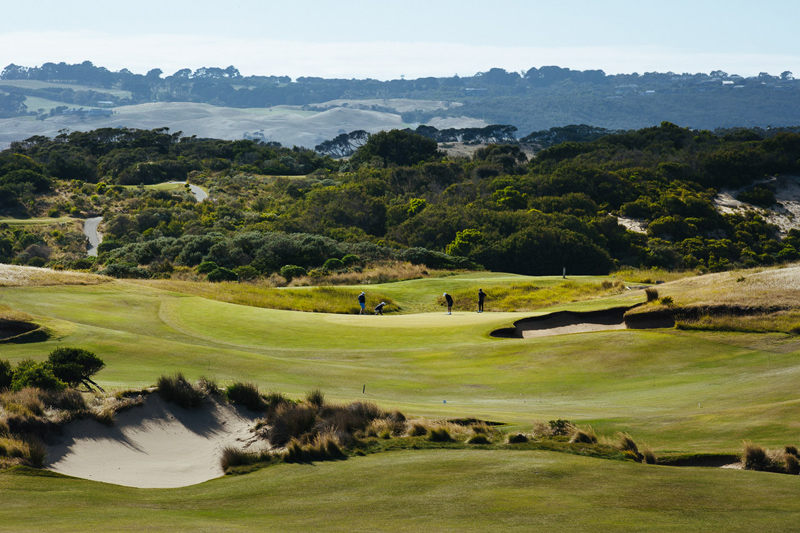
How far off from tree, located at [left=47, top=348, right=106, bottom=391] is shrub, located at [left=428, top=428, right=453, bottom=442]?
22.6 ft

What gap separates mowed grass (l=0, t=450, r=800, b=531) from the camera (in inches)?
324

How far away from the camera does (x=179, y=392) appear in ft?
47.5

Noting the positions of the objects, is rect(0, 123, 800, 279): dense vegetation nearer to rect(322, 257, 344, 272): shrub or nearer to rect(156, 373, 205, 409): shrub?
rect(322, 257, 344, 272): shrub

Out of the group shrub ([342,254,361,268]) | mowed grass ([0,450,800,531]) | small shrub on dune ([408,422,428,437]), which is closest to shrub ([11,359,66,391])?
mowed grass ([0,450,800,531])

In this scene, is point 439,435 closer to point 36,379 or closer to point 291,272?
point 36,379

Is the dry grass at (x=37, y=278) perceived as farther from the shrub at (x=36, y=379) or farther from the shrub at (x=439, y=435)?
the shrub at (x=439, y=435)

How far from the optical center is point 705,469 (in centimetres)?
1048

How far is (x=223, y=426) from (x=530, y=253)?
53.3 m

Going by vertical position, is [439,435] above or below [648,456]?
below

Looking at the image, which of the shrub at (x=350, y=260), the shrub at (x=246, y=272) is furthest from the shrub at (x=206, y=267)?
the shrub at (x=350, y=260)

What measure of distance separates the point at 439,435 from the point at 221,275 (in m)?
37.8

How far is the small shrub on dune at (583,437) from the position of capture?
1248cm

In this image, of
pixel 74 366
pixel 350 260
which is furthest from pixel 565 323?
pixel 350 260

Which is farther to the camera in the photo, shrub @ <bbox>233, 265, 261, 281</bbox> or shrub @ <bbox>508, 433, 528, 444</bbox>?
shrub @ <bbox>233, 265, 261, 281</bbox>
